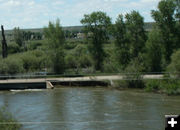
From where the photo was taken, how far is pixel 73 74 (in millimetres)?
49656

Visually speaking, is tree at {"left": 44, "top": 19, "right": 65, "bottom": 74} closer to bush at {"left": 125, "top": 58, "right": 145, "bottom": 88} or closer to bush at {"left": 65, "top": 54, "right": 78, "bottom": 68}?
bush at {"left": 65, "top": 54, "right": 78, "bottom": 68}

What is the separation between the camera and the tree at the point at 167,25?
48.4 m

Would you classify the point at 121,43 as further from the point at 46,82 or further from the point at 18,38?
the point at 18,38

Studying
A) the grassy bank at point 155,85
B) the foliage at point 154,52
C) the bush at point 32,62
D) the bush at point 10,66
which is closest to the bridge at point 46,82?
the grassy bank at point 155,85

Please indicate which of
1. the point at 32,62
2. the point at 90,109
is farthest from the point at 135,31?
the point at 90,109

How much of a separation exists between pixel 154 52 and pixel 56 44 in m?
16.2

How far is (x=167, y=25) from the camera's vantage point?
49.3m

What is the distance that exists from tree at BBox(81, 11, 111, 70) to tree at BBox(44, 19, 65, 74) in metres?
4.57

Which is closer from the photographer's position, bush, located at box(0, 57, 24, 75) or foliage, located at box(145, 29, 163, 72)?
bush, located at box(0, 57, 24, 75)

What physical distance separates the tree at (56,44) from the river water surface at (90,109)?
13643 millimetres

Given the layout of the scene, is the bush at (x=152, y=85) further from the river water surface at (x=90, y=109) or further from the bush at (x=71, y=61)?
the bush at (x=71, y=61)

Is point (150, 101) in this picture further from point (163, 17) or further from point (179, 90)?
point (163, 17)

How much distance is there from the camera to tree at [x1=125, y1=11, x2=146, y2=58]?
51.8 meters

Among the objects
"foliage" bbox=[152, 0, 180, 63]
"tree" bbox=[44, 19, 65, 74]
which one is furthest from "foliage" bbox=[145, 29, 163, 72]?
"tree" bbox=[44, 19, 65, 74]
